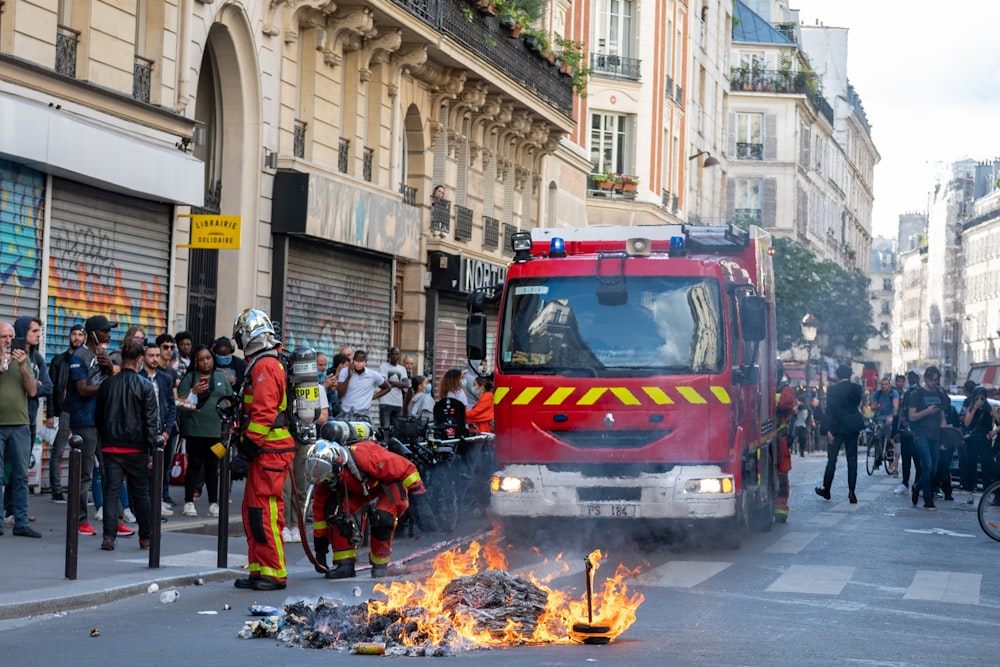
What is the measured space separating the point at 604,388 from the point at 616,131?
34.1 m

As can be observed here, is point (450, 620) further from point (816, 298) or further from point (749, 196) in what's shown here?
point (749, 196)

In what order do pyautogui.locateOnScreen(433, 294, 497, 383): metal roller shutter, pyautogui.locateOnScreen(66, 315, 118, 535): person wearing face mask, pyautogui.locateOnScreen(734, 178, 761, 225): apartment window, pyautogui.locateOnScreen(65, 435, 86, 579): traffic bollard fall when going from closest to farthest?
1. pyautogui.locateOnScreen(65, 435, 86, 579): traffic bollard
2. pyautogui.locateOnScreen(66, 315, 118, 535): person wearing face mask
3. pyautogui.locateOnScreen(433, 294, 497, 383): metal roller shutter
4. pyautogui.locateOnScreen(734, 178, 761, 225): apartment window

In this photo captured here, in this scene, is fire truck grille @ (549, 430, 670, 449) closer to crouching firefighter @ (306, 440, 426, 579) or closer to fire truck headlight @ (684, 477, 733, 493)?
fire truck headlight @ (684, 477, 733, 493)

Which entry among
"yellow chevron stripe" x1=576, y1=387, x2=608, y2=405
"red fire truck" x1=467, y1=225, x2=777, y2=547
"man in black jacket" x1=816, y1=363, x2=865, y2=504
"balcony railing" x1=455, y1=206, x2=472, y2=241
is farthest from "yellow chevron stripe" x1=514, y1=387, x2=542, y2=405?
"balcony railing" x1=455, y1=206, x2=472, y2=241

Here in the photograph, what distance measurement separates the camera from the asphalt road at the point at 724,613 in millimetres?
8688

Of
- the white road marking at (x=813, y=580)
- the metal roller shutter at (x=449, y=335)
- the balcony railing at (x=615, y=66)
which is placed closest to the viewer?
the white road marking at (x=813, y=580)

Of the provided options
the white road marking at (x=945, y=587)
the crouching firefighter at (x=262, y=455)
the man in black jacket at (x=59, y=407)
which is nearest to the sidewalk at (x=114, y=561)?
the man in black jacket at (x=59, y=407)

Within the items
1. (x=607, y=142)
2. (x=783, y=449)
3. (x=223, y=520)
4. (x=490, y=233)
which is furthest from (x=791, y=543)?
(x=607, y=142)

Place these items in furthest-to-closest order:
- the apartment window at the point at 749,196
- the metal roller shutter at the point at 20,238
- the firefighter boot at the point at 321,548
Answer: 1. the apartment window at the point at 749,196
2. the metal roller shutter at the point at 20,238
3. the firefighter boot at the point at 321,548

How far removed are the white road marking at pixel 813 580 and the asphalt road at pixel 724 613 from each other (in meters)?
0.02

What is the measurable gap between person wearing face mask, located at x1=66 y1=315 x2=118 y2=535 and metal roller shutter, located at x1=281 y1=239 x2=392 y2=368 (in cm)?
907

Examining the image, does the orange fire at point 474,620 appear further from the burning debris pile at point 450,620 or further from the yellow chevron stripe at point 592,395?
the yellow chevron stripe at point 592,395

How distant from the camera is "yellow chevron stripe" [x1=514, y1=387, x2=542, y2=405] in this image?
14359mm

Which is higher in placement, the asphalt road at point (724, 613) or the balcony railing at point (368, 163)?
the balcony railing at point (368, 163)
